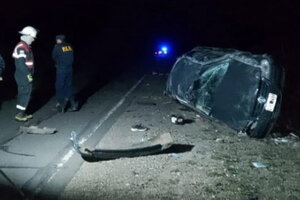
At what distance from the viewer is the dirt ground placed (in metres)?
5.38

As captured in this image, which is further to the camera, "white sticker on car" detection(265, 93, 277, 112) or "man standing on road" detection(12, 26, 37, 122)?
"man standing on road" detection(12, 26, 37, 122)

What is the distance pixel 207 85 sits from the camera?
866 centimetres

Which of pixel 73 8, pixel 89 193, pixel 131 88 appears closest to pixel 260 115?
pixel 89 193

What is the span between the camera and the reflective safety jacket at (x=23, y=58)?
8375 mm

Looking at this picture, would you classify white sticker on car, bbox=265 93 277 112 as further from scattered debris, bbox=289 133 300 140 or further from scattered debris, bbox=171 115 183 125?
scattered debris, bbox=171 115 183 125

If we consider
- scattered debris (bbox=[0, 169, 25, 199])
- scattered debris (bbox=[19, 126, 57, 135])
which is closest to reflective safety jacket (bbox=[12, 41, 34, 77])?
scattered debris (bbox=[19, 126, 57, 135])

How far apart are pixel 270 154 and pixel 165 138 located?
1.95 metres

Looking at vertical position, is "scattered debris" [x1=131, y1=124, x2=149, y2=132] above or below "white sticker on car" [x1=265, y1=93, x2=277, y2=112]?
below

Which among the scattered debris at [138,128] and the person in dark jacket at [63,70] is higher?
the person in dark jacket at [63,70]

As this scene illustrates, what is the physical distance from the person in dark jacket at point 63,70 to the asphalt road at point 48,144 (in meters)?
0.32

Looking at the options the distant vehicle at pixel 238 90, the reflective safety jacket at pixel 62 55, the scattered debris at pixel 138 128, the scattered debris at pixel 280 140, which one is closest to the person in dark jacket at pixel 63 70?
the reflective safety jacket at pixel 62 55

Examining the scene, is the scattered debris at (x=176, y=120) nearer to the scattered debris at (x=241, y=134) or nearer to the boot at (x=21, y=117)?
the scattered debris at (x=241, y=134)

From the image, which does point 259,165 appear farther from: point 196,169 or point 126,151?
point 126,151

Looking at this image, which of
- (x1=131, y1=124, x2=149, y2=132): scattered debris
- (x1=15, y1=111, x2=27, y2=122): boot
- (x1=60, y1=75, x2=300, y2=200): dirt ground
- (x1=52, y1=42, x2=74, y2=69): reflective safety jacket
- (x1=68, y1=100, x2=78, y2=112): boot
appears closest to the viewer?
(x1=60, y1=75, x2=300, y2=200): dirt ground
